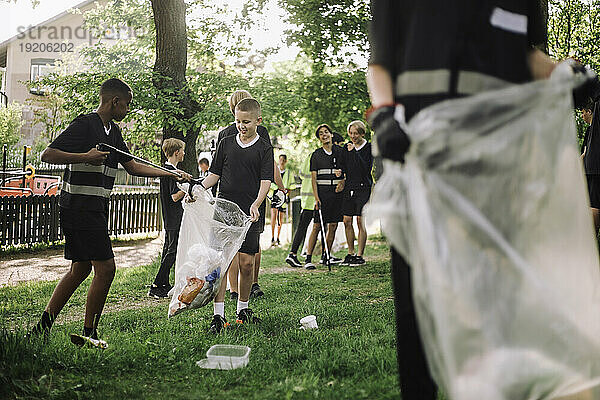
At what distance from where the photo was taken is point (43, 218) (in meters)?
12.2

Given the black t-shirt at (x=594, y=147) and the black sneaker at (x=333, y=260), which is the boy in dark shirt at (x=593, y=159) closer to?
the black t-shirt at (x=594, y=147)

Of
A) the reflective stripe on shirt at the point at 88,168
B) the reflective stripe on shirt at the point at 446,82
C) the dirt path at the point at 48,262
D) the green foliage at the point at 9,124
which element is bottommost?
the dirt path at the point at 48,262

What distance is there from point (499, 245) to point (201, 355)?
2.80 metres

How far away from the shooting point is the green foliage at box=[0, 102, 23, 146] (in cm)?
2760

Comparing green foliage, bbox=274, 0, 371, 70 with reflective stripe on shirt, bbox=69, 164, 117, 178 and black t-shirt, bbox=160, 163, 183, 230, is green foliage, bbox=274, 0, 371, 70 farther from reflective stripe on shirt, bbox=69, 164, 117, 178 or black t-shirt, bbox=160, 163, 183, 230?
reflective stripe on shirt, bbox=69, 164, 117, 178

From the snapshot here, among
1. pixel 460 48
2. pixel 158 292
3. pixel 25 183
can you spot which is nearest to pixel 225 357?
pixel 460 48

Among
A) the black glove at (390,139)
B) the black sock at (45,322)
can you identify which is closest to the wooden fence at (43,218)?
the black sock at (45,322)

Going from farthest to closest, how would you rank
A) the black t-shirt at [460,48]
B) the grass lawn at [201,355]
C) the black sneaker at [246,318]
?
1. the black sneaker at [246,318]
2. the grass lawn at [201,355]
3. the black t-shirt at [460,48]

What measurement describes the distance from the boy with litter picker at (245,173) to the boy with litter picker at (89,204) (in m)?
1.09

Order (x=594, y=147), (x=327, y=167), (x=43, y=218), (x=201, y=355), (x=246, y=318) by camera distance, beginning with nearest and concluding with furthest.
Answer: (x=201, y=355) → (x=246, y=318) → (x=594, y=147) → (x=327, y=167) → (x=43, y=218)

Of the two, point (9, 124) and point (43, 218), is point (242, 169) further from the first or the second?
point (9, 124)

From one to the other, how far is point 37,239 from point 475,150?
11.7 metres

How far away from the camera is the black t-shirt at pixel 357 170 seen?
9891 mm

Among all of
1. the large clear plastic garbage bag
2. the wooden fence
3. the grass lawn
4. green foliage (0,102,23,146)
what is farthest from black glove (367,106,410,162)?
green foliage (0,102,23,146)
